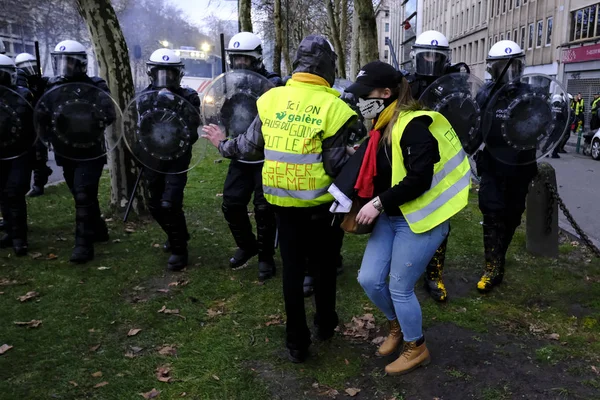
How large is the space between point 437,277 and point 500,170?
104cm

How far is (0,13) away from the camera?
115 ft

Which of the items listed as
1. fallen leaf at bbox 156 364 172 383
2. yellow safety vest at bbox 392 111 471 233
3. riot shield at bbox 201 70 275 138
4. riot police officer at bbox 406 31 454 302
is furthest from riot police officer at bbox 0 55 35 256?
yellow safety vest at bbox 392 111 471 233

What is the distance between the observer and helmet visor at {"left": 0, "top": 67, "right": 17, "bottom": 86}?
17.9ft

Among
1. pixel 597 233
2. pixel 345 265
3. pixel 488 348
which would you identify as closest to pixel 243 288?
pixel 345 265

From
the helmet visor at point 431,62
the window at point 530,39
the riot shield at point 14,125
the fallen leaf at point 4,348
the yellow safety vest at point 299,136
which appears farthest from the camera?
the window at point 530,39

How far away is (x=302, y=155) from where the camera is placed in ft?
10.7

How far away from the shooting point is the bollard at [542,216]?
559cm

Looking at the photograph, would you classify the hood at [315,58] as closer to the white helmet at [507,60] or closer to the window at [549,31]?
the white helmet at [507,60]

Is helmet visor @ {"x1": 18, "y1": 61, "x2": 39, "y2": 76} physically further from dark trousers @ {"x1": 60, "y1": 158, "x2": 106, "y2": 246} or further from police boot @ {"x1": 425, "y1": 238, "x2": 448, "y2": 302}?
police boot @ {"x1": 425, "y1": 238, "x2": 448, "y2": 302}


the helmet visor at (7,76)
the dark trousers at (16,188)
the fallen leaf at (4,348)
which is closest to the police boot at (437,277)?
the fallen leaf at (4,348)

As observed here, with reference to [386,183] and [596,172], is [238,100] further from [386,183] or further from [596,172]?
[596,172]

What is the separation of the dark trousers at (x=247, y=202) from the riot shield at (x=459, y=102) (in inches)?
61.9

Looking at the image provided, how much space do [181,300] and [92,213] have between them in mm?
1601

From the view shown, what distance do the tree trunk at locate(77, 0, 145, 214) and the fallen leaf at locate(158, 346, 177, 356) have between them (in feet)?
12.1
